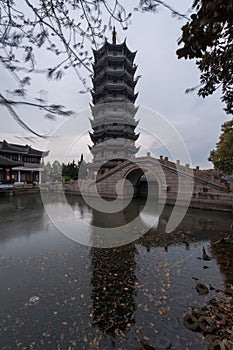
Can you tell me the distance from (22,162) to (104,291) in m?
28.2

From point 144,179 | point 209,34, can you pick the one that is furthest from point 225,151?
point 209,34

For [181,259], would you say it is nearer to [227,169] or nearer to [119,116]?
[227,169]

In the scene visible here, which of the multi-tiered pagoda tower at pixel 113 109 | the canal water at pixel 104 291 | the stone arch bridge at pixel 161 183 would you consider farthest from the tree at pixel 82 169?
the canal water at pixel 104 291

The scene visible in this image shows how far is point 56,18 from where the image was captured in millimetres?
2217

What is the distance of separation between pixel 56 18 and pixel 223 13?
6.44ft

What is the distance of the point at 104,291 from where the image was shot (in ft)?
11.7

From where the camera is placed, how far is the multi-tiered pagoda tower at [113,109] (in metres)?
25.1

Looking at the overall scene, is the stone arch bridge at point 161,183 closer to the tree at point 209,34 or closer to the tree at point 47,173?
the tree at point 209,34

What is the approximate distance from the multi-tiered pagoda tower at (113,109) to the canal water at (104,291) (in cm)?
1942

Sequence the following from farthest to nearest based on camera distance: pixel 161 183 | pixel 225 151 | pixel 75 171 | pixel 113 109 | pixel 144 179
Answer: pixel 75 171, pixel 113 109, pixel 144 179, pixel 161 183, pixel 225 151

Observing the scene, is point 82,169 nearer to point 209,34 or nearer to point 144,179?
point 144,179

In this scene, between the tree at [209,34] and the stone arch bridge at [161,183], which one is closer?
the tree at [209,34]

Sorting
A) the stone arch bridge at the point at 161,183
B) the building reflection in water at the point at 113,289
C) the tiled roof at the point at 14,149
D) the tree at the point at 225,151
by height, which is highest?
the tiled roof at the point at 14,149

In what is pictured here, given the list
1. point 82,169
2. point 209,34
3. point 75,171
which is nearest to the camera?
point 209,34
